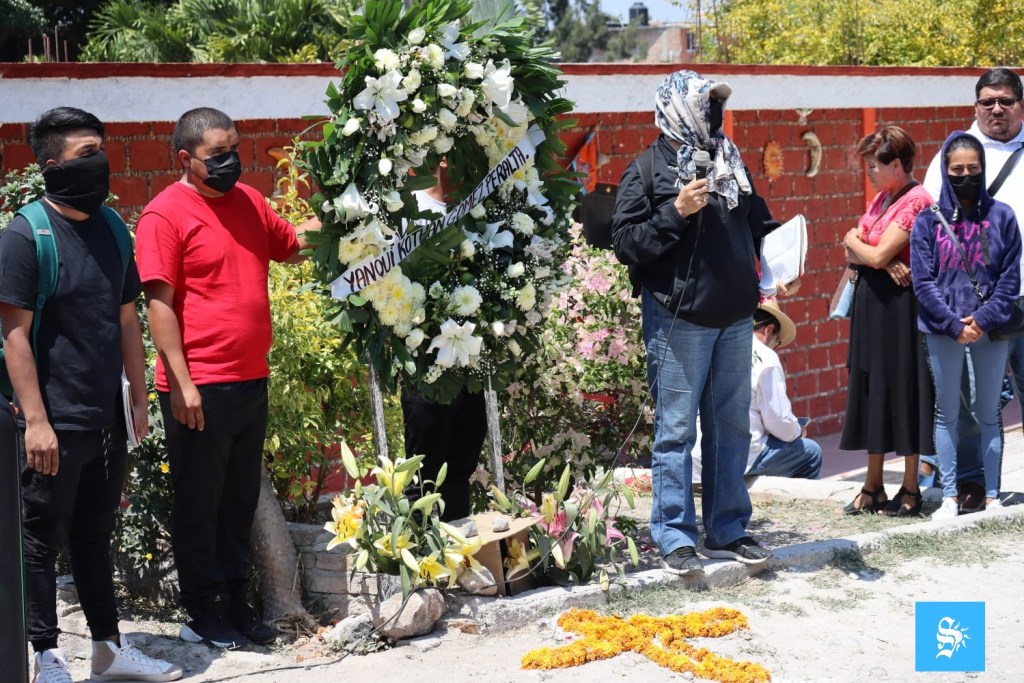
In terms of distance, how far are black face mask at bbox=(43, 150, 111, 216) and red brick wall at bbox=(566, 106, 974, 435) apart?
596 cm

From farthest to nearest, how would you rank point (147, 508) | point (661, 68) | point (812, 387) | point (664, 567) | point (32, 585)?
point (812, 387)
point (661, 68)
point (664, 567)
point (147, 508)
point (32, 585)

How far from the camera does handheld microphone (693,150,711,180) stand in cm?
542

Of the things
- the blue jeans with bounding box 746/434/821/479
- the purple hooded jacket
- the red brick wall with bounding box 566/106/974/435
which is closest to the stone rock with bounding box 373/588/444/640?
the purple hooded jacket

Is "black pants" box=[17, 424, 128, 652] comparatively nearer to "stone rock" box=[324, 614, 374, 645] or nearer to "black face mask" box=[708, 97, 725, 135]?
"stone rock" box=[324, 614, 374, 645]

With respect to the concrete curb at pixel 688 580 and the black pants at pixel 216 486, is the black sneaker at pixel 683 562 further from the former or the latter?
the black pants at pixel 216 486

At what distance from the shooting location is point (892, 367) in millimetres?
6871

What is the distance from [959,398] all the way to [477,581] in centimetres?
292

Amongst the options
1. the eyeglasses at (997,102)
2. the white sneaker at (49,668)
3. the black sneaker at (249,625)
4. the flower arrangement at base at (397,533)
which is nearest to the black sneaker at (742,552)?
the flower arrangement at base at (397,533)

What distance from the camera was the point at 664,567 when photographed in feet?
18.3

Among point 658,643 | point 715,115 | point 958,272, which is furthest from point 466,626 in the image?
point 958,272

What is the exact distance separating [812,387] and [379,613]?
609 centimetres

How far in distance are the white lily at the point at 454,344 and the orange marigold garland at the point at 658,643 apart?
1059mm

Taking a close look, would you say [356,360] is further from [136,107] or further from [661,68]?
[661,68]

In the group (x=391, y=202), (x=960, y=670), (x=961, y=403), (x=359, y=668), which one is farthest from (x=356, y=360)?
(x=961, y=403)
